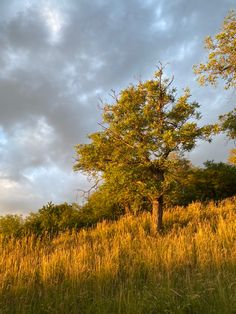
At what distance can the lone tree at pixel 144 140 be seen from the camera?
49.4 ft

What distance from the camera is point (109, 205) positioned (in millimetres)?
19844

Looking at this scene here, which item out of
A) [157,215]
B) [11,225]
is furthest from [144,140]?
[11,225]

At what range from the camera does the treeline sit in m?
16.2

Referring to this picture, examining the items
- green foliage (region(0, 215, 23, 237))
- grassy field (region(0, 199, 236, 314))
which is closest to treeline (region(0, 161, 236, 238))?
green foliage (region(0, 215, 23, 237))

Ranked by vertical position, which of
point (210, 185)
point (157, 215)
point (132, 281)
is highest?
point (210, 185)

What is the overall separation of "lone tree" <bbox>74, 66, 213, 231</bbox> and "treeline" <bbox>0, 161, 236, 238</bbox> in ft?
2.20

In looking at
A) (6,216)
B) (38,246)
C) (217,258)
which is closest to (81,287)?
(217,258)

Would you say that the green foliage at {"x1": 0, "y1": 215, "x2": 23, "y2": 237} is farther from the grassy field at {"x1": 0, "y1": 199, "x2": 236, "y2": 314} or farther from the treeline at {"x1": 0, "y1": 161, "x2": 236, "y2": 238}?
the grassy field at {"x1": 0, "y1": 199, "x2": 236, "y2": 314}

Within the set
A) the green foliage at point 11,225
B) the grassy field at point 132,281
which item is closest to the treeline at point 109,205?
the green foliage at point 11,225

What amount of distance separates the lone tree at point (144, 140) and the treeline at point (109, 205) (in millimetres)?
672

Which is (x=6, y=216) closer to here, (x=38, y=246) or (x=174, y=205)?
(x=38, y=246)

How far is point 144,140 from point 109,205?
5493mm

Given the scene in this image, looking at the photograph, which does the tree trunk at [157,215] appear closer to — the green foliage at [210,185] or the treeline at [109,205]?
the treeline at [109,205]

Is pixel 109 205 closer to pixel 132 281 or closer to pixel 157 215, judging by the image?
pixel 157 215
